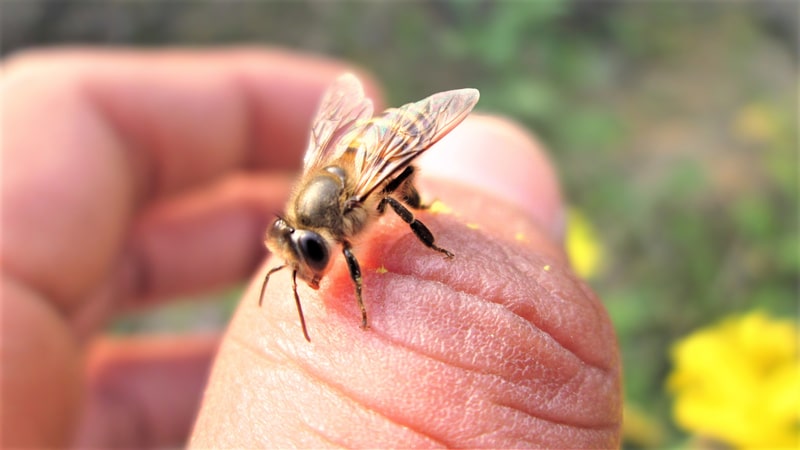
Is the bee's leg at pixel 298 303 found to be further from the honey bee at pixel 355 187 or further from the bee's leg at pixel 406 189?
the bee's leg at pixel 406 189

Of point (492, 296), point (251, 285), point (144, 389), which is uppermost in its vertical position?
point (492, 296)

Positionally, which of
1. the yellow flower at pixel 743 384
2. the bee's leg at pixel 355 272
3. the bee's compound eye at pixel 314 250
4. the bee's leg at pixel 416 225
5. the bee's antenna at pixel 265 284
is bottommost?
the yellow flower at pixel 743 384

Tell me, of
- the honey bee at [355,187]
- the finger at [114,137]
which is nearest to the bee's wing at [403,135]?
the honey bee at [355,187]

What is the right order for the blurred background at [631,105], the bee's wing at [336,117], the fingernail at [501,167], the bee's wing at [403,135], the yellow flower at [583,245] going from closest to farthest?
the bee's wing at [403,135], the bee's wing at [336,117], the fingernail at [501,167], the yellow flower at [583,245], the blurred background at [631,105]

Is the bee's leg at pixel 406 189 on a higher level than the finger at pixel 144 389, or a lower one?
higher

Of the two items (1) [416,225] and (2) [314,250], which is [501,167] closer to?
(1) [416,225]

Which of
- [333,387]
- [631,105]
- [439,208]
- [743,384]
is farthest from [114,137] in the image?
[631,105]

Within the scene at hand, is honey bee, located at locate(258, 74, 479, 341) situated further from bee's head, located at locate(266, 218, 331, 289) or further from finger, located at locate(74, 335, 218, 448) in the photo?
finger, located at locate(74, 335, 218, 448)

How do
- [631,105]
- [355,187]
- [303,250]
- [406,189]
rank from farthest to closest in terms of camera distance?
[631,105]
[406,189]
[355,187]
[303,250]
